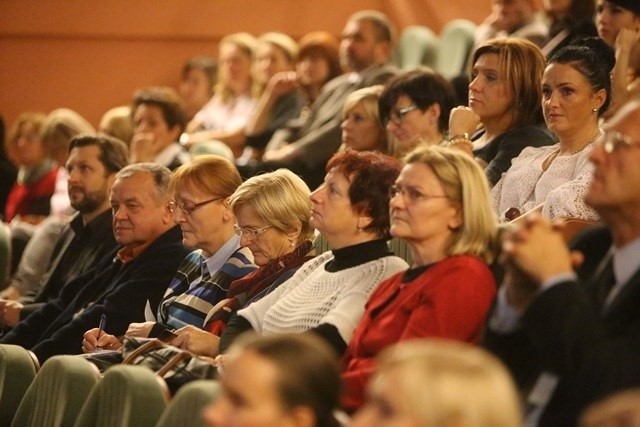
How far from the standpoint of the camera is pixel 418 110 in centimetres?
415

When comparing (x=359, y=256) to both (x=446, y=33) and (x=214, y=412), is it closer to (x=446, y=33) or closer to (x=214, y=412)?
(x=214, y=412)

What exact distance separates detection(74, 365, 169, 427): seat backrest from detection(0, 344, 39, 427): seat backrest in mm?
679

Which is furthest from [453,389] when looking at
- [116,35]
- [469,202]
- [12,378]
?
[116,35]

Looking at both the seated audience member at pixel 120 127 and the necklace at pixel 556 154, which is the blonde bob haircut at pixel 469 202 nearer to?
the necklace at pixel 556 154

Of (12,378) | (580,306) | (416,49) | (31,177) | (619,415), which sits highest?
(619,415)

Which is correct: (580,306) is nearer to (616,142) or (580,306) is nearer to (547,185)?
(616,142)

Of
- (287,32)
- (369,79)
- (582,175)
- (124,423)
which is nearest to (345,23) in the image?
(287,32)

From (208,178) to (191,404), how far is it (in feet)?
4.75

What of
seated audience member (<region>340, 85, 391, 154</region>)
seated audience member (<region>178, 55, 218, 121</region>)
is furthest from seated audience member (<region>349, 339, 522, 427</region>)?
seated audience member (<region>178, 55, 218, 121</region>)

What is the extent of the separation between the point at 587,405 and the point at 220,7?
Answer: 18.6 feet

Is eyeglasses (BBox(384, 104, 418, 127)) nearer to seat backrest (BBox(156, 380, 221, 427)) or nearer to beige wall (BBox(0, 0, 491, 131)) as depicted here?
seat backrest (BBox(156, 380, 221, 427))

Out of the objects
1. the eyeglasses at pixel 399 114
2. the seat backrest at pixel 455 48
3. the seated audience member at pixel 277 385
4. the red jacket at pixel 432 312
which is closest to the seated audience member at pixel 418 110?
the eyeglasses at pixel 399 114

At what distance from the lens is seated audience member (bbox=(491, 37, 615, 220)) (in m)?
3.38

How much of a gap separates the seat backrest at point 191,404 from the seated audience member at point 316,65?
411cm
